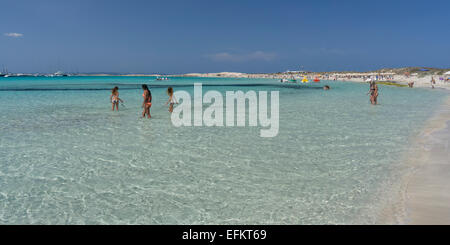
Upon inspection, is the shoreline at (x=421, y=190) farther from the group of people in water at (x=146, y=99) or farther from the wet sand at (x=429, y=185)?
the group of people in water at (x=146, y=99)

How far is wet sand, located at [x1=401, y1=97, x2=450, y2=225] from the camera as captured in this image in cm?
482

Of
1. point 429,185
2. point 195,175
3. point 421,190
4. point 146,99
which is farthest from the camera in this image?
point 146,99

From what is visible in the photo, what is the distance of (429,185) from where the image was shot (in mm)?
6102

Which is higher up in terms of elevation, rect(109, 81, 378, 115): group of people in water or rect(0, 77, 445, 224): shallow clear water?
rect(109, 81, 378, 115): group of people in water

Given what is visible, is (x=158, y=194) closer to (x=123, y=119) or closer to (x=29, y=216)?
(x=29, y=216)

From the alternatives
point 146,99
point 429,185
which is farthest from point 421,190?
point 146,99

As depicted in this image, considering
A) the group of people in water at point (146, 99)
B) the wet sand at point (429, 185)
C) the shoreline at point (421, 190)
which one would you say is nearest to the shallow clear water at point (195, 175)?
the shoreline at point (421, 190)

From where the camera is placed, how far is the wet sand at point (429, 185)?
4.82m

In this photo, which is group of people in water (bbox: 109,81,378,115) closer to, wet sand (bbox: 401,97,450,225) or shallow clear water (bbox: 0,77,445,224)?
shallow clear water (bbox: 0,77,445,224)

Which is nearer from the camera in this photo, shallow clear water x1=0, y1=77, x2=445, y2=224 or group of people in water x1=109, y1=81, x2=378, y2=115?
shallow clear water x1=0, y1=77, x2=445, y2=224

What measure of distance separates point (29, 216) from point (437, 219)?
6.75 meters

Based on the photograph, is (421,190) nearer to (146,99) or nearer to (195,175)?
(195,175)

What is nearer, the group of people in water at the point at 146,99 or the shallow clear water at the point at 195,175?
the shallow clear water at the point at 195,175

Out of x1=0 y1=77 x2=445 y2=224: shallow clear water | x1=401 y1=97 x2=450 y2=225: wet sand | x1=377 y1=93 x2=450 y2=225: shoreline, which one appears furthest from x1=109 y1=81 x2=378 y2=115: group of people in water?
x1=401 y1=97 x2=450 y2=225: wet sand
